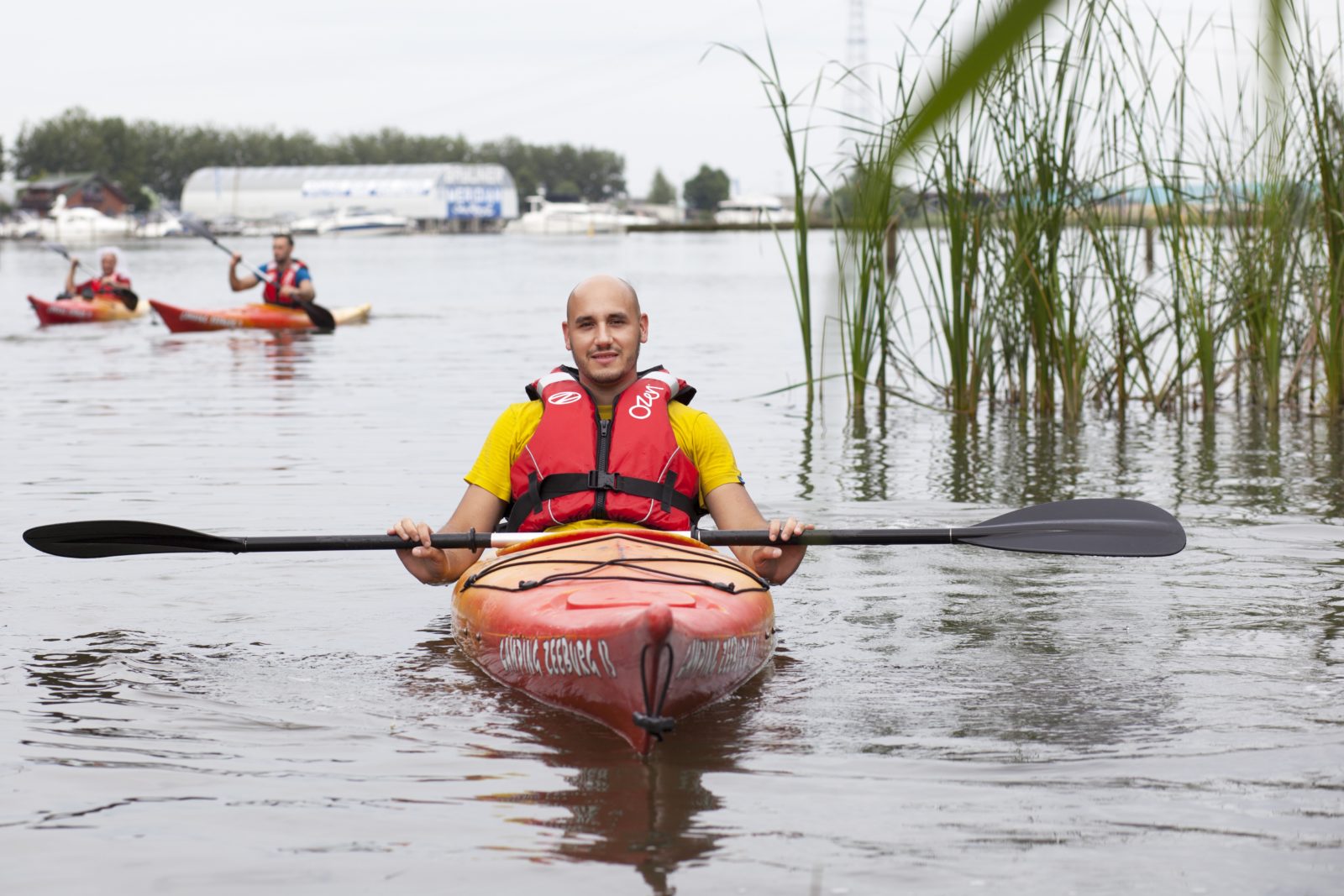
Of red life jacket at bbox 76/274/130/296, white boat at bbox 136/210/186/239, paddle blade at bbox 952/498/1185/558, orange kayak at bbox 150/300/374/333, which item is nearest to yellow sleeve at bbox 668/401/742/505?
paddle blade at bbox 952/498/1185/558

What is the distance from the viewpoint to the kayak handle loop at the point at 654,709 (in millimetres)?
3541

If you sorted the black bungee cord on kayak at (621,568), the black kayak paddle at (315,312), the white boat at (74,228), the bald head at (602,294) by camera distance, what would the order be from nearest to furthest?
the black bungee cord on kayak at (621,568), the bald head at (602,294), the black kayak paddle at (315,312), the white boat at (74,228)

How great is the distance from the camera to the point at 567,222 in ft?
386

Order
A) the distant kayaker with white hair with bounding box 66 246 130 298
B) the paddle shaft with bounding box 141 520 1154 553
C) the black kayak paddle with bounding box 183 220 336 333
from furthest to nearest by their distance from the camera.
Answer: the distant kayaker with white hair with bounding box 66 246 130 298 < the black kayak paddle with bounding box 183 220 336 333 < the paddle shaft with bounding box 141 520 1154 553

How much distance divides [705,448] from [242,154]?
13879cm

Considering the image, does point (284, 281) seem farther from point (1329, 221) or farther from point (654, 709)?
point (654, 709)

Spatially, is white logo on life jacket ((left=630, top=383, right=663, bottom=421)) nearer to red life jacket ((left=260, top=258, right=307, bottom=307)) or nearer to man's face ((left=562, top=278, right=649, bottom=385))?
man's face ((left=562, top=278, right=649, bottom=385))

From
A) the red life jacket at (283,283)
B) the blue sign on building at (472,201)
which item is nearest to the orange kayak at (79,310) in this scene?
the red life jacket at (283,283)

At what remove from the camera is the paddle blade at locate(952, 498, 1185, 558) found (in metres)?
4.78

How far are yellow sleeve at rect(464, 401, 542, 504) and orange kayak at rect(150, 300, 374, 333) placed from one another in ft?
49.5

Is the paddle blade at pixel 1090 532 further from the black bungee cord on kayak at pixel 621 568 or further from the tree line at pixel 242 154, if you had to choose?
the tree line at pixel 242 154

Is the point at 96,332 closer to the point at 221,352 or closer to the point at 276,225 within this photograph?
the point at 221,352

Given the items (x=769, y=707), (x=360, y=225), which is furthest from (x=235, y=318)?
(x=360, y=225)

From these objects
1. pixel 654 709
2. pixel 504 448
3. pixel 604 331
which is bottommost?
pixel 654 709
